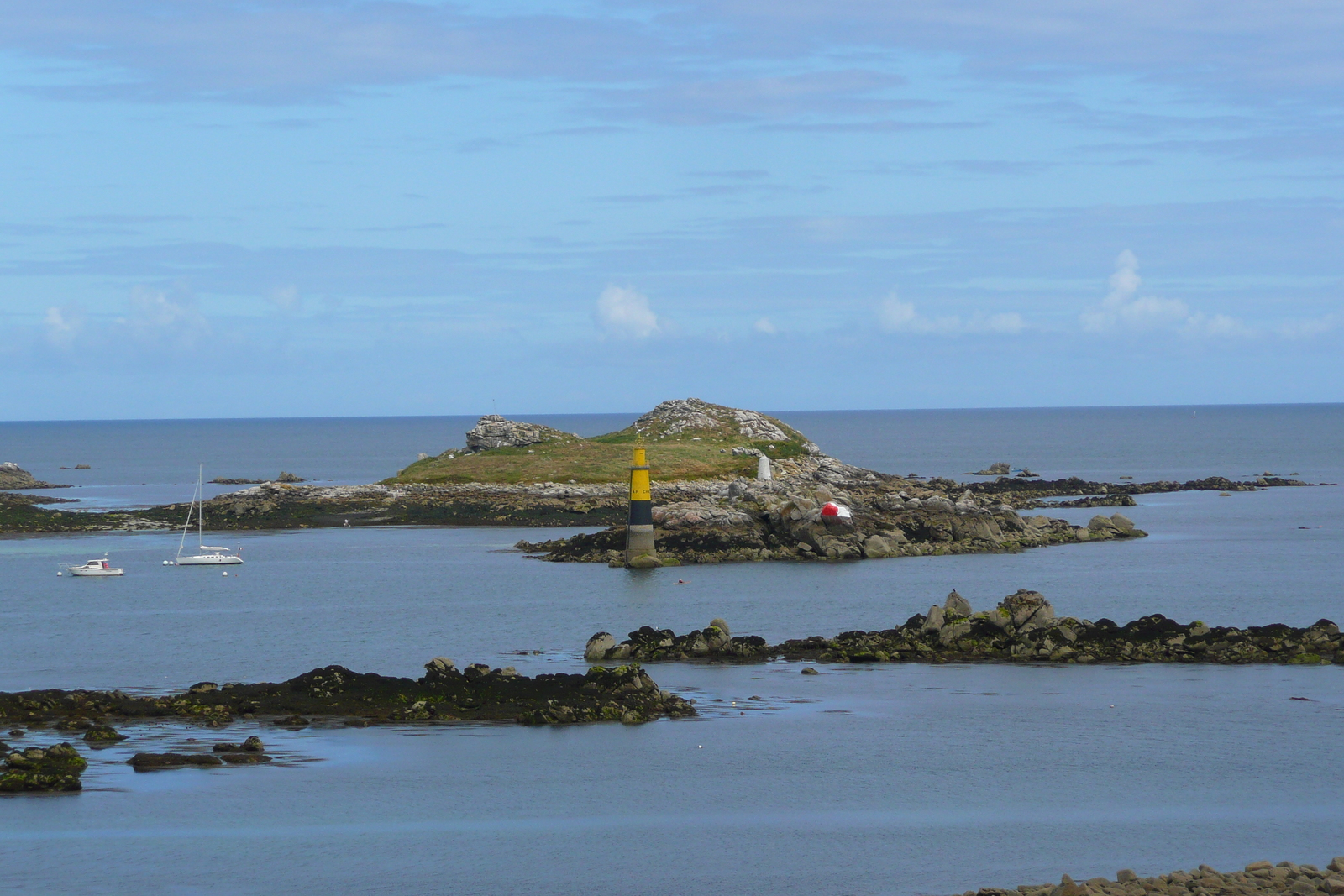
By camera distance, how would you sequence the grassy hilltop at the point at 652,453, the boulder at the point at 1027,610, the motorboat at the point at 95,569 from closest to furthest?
the boulder at the point at 1027,610
the motorboat at the point at 95,569
the grassy hilltop at the point at 652,453

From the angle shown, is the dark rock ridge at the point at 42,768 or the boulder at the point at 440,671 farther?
the boulder at the point at 440,671

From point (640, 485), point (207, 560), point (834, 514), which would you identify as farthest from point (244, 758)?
point (834, 514)

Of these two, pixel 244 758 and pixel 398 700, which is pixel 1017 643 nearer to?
pixel 398 700

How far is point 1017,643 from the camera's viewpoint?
4478 centimetres

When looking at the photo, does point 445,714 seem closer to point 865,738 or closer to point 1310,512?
Answer: point 865,738

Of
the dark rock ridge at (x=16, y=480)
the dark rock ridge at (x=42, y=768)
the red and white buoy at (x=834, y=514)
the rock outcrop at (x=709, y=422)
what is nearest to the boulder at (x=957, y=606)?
the dark rock ridge at (x=42, y=768)

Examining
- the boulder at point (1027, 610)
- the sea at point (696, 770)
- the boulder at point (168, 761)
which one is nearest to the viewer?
the sea at point (696, 770)

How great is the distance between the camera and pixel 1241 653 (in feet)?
143

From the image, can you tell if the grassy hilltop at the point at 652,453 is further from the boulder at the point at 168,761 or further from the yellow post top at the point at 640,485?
the boulder at the point at 168,761

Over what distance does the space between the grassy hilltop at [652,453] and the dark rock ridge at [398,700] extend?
75.3 metres

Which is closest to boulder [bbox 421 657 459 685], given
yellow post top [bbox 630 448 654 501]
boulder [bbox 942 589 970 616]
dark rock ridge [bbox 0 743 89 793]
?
dark rock ridge [bbox 0 743 89 793]

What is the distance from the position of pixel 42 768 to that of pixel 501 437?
10131cm

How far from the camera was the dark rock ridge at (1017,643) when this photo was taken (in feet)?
144

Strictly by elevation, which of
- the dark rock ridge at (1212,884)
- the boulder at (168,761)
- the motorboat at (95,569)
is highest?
the motorboat at (95,569)
